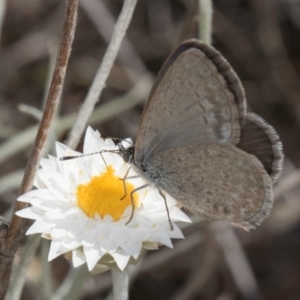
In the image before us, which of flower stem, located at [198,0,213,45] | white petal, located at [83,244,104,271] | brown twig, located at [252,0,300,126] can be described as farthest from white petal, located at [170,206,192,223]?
brown twig, located at [252,0,300,126]

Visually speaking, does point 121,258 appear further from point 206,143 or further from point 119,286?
point 206,143

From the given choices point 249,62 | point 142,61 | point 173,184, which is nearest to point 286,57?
point 249,62

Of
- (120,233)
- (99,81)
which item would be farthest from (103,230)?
(99,81)

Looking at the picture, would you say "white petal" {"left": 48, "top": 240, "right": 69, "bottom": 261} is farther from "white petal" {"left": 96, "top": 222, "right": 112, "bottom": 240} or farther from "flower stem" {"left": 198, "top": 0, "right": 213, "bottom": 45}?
"flower stem" {"left": 198, "top": 0, "right": 213, "bottom": 45}

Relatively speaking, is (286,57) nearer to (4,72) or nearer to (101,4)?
(101,4)

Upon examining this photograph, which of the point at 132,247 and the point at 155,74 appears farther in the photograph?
the point at 155,74

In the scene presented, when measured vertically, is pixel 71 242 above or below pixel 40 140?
below
